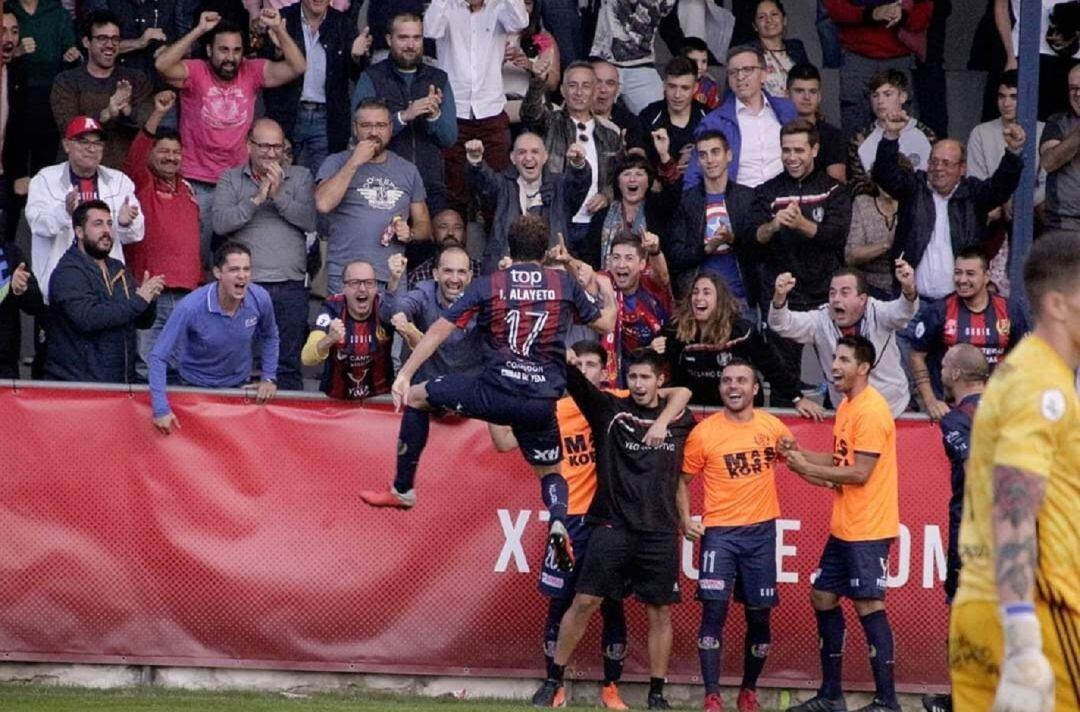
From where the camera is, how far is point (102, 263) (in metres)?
12.5

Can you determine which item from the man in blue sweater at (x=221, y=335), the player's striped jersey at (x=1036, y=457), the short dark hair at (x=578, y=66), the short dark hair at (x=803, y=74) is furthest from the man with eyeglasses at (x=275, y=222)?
the player's striped jersey at (x=1036, y=457)

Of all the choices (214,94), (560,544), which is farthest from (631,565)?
(214,94)

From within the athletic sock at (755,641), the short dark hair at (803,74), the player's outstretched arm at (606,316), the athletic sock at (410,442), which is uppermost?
the short dark hair at (803,74)

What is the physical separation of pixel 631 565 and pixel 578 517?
484mm

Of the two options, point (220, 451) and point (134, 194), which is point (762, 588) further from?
point (134, 194)

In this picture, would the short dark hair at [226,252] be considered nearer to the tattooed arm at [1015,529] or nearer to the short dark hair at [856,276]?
the short dark hair at [856,276]

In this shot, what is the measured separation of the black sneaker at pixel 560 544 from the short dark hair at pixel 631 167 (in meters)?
3.42

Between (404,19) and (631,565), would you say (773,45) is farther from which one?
(631,565)

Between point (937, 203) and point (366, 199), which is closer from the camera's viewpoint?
point (366, 199)

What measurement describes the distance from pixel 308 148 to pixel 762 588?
5170 mm

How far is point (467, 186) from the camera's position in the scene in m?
14.5

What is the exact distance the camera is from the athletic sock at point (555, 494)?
432 inches

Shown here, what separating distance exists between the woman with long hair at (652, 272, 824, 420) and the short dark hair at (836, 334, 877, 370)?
65cm

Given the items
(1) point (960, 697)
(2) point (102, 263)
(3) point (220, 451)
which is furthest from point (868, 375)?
(1) point (960, 697)
